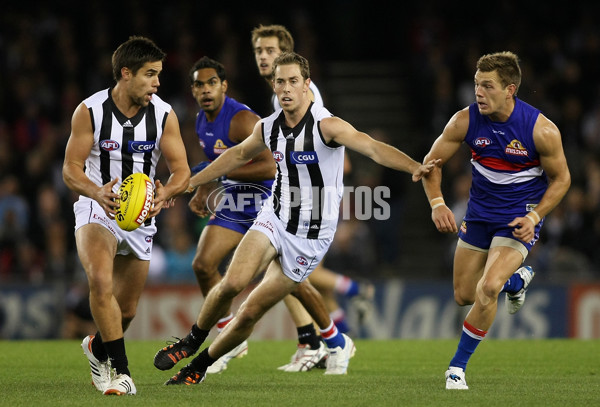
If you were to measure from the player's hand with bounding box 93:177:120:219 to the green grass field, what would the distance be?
1220 millimetres

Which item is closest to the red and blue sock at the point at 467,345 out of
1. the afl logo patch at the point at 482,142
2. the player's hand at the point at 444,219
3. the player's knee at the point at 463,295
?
the player's knee at the point at 463,295

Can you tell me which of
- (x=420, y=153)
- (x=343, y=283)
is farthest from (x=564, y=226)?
(x=343, y=283)

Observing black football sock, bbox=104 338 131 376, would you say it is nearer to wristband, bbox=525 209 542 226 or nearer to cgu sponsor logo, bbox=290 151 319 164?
cgu sponsor logo, bbox=290 151 319 164

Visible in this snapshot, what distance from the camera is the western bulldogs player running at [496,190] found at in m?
6.70

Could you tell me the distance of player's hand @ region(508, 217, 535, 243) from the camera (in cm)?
656

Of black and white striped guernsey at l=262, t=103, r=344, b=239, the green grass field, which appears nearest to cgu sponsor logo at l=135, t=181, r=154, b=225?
black and white striped guernsey at l=262, t=103, r=344, b=239

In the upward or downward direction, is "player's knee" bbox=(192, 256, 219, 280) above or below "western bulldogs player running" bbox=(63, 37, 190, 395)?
below

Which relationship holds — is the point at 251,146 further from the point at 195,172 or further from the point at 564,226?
the point at 564,226

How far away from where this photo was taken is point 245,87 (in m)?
15.9

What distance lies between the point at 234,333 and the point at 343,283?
10.4 ft

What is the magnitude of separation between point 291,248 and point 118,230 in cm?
123

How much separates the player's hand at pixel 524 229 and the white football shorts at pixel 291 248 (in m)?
1.43

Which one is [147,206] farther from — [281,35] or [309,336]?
[281,35]

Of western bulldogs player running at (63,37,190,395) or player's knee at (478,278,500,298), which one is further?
player's knee at (478,278,500,298)
